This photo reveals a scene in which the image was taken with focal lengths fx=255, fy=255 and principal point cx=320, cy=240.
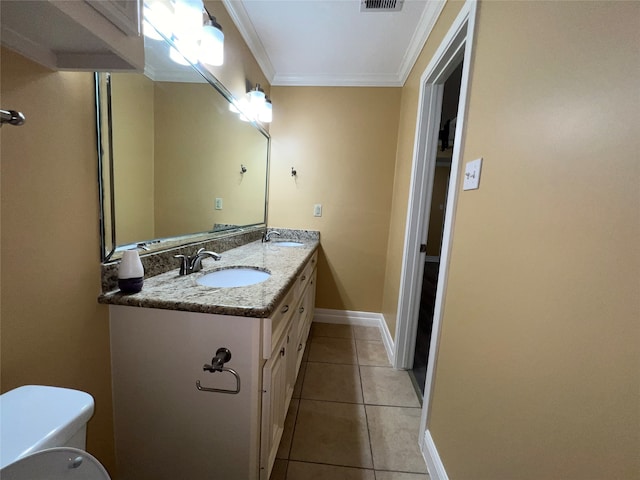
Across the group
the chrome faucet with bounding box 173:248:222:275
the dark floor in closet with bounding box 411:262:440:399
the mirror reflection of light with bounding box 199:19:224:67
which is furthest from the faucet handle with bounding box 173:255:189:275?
the dark floor in closet with bounding box 411:262:440:399

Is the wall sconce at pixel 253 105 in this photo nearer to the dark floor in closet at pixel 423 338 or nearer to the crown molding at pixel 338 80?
the crown molding at pixel 338 80

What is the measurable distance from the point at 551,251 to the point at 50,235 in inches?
50.9

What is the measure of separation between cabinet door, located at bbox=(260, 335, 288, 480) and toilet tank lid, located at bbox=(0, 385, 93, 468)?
1.65ft

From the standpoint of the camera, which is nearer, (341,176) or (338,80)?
(338,80)

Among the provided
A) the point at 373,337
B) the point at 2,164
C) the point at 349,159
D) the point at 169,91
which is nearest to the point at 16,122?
the point at 2,164

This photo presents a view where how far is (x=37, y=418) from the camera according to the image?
52 cm

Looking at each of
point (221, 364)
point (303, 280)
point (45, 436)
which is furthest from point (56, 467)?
point (303, 280)

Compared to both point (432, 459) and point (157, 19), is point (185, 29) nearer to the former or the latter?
point (157, 19)

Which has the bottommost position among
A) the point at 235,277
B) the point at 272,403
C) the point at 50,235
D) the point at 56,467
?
the point at 272,403

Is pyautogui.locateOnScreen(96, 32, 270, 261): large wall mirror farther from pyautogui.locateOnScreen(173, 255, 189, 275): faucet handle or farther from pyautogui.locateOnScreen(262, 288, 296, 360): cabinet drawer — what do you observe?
pyautogui.locateOnScreen(262, 288, 296, 360): cabinet drawer

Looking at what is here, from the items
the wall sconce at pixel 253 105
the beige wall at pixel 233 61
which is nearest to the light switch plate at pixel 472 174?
the beige wall at pixel 233 61

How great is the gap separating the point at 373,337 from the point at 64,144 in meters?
2.42

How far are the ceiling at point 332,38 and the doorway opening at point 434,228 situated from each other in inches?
17.2

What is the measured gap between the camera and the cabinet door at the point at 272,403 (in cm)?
94
